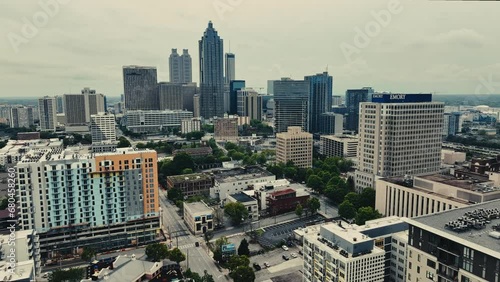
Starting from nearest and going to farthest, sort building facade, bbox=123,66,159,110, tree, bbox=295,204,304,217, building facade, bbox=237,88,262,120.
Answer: tree, bbox=295,204,304,217 < building facade, bbox=123,66,159,110 < building facade, bbox=237,88,262,120

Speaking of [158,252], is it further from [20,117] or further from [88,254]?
[20,117]

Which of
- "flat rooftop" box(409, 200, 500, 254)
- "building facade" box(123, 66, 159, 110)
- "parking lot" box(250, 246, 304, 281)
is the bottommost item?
"parking lot" box(250, 246, 304, 281)

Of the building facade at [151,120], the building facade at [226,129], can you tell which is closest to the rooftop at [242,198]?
the building facade at [226,129]

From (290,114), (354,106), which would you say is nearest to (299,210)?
(290,114)

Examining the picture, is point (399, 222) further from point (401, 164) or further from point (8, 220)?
point (8, 220)

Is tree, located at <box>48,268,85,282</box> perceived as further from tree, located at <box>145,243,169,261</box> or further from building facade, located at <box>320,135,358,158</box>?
building facade, located at <box>320,135,358,158</box>

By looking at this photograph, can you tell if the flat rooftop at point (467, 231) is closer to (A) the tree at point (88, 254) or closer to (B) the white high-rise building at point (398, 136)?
(B) the white high-rise building at point (398, 136)

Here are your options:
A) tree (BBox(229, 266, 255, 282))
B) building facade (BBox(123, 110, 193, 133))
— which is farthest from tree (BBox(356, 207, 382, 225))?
building facade (BBox(123, 110, 193, 133))

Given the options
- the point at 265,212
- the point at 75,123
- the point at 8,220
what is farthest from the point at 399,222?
the point at 75,123
